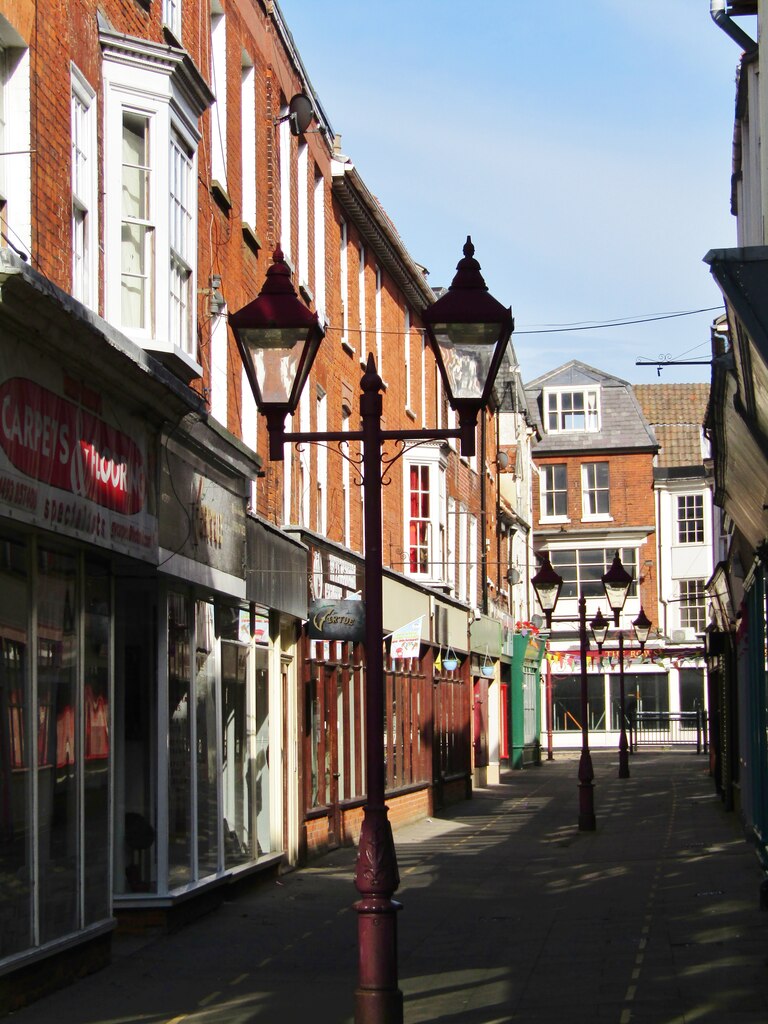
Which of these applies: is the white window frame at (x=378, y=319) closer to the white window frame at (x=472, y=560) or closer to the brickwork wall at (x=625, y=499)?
the white window frame at (x=472, y=560)

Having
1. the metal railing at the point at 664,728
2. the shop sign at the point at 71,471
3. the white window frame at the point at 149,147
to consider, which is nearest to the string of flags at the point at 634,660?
the metal railing at the point at 664,728

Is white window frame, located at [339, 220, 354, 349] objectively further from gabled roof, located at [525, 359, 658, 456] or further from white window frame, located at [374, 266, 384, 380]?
gabled roof, located at [525, 359, 658, 456]

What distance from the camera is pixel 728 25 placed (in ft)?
56.7

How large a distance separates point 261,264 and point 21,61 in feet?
30.6

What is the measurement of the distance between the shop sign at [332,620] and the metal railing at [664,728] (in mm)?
43105

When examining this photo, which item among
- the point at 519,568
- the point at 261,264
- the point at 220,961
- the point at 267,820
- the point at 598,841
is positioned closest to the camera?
the point at 220,961

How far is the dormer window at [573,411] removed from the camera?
70.8m

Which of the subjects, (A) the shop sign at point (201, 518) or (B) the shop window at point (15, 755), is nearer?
(B) the shop window at point (15, 755)

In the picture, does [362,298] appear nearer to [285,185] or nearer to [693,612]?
[285,185]

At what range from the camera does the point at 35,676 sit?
10.9 m

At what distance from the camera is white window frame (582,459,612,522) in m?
69.4

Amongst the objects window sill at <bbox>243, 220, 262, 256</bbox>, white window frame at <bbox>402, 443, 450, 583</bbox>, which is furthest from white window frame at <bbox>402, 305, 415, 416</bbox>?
window sill at <bbox>243, 220, 262, 256</bbox>

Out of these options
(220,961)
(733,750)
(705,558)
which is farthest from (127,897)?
(705,558)

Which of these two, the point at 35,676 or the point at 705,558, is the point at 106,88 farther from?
the point at 705,558
